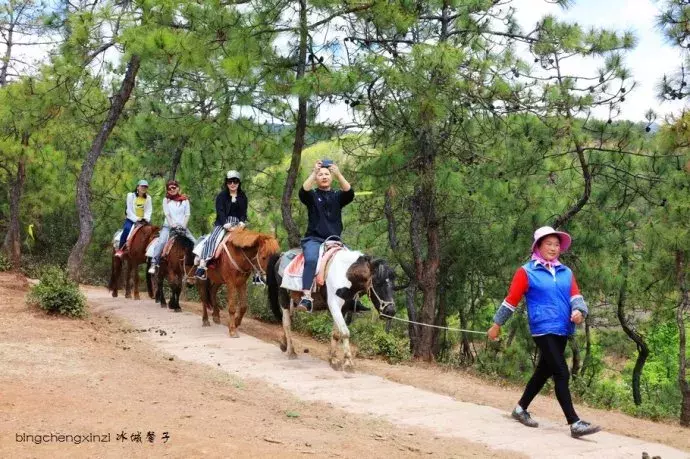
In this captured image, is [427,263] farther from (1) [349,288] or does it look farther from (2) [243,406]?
(2) [243,406]

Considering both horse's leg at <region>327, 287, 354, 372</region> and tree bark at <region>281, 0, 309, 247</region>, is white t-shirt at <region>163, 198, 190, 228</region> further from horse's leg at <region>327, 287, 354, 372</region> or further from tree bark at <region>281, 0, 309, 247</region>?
horse's leg at <region>327, 287, 354, 372</region>

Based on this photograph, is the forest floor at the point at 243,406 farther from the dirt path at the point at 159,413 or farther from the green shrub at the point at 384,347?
the green shrub at the point at 384,347

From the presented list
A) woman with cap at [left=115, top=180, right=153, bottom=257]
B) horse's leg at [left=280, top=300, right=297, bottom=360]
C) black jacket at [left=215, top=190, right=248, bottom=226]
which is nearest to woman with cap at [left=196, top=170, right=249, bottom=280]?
black jacket at [left=215, top=190, right=248, bottom=226]

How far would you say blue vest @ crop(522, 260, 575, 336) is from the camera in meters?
6.07

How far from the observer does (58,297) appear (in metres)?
10.5

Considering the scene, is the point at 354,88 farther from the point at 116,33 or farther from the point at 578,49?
the point at 116,33

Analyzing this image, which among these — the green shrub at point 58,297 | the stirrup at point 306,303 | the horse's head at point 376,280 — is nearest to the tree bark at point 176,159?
the green shrub at point 58,297

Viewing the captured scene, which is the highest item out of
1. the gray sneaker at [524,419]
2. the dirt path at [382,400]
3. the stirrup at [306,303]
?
the stirrup at [306,303]

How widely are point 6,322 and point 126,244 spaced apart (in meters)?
4.99

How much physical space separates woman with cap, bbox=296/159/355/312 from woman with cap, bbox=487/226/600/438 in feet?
8.92

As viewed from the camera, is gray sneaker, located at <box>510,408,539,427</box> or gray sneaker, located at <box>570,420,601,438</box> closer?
gray sneaker, located at <box>570,420,601,438</box>

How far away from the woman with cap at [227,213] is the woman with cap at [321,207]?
2.48 metres

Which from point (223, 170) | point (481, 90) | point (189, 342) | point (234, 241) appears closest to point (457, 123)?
point (481, 90)

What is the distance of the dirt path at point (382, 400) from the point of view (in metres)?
Result: 5.76
